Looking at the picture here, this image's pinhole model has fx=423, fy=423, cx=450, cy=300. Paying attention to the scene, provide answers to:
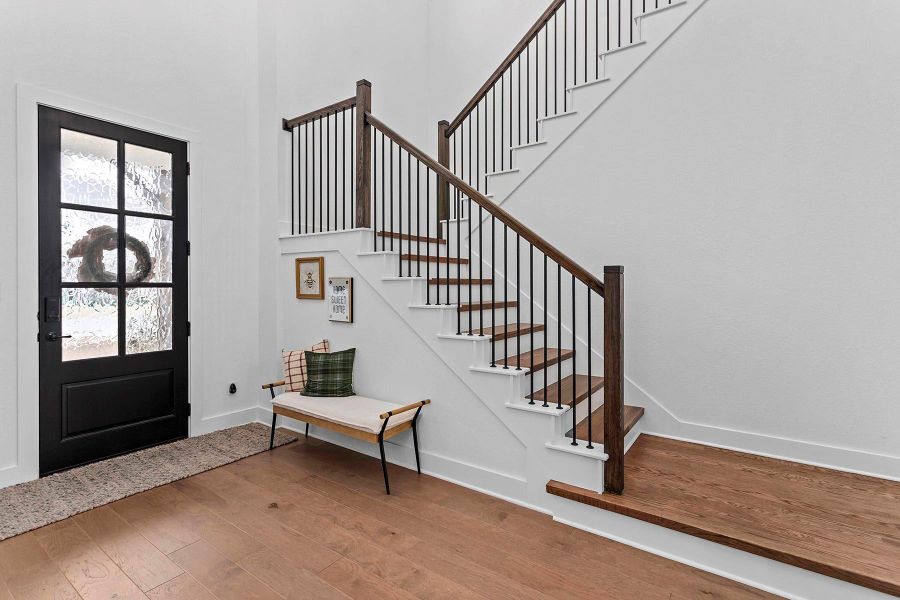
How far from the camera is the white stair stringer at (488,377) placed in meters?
2.34

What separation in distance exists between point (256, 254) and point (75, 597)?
9.40ft

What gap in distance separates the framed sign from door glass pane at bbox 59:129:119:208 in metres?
1.68

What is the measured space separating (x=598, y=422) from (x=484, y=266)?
5.90 feet

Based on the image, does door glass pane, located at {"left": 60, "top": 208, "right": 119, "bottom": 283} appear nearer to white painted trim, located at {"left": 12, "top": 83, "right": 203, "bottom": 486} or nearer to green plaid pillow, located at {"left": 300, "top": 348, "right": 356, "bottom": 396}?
white painted trim, located at {"left": 12, "top": 83, "right": 203, "bottom": 486}

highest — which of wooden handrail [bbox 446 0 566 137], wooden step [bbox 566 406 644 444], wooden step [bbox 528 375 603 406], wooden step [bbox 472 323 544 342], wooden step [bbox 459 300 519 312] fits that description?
wooden handrail [bbox 446 0 566 137]

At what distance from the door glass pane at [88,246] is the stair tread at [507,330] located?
8.94ft

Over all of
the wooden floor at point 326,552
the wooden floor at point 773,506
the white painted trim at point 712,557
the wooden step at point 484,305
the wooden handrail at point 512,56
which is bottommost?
the wooden floor at point 326,552

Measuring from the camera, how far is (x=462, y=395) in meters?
2.76

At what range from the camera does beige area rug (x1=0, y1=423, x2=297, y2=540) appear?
2.36 m

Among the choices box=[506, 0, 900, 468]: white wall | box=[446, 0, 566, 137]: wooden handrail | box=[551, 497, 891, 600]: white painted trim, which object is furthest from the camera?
box=[446, 0, 566, 137]: wooden handrail

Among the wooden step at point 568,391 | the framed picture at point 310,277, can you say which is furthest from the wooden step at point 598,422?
the framed picture at point 310,277

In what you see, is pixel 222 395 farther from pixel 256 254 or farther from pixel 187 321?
pixel 256 254

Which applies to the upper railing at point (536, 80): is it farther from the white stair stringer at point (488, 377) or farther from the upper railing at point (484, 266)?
the white stair stringer at point (488, 377)

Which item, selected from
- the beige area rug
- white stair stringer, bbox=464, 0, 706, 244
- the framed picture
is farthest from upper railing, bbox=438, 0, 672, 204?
the beige area rug
